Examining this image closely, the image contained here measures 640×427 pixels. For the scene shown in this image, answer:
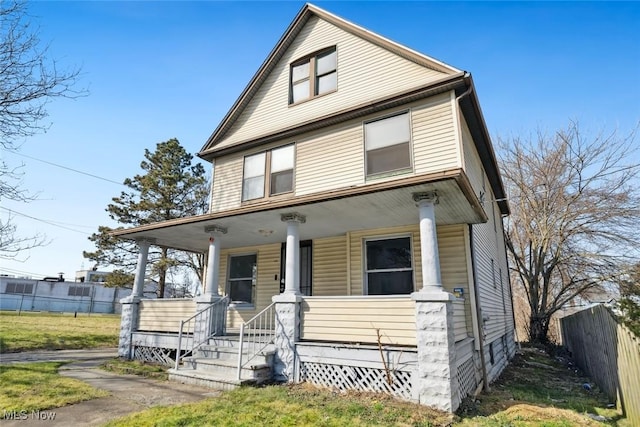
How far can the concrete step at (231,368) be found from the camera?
21.6 ft

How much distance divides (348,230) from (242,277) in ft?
13.9

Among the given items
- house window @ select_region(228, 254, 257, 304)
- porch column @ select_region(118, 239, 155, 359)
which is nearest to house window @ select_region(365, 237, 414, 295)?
house window @ select_region(228, 254, 257, 304)

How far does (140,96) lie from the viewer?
991 cm

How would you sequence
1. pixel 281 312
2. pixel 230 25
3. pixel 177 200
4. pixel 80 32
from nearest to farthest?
pixel 281 312
pixel 80 32
pixel 230 25
pixel 177 200

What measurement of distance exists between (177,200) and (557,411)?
22.1m

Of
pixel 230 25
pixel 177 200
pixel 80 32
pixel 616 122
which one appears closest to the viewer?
pixel 80 32

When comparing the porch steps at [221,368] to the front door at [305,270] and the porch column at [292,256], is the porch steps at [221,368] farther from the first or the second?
the front door at [305,270]

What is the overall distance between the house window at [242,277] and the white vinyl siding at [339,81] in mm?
3856

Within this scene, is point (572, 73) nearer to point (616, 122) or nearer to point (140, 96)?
point (616, 122)

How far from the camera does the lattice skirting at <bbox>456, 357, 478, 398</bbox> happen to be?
6.13 m

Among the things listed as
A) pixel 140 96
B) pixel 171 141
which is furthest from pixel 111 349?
pixel 171 141

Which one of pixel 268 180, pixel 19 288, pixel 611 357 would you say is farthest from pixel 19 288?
pixel 611 357

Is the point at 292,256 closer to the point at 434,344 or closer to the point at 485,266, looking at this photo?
the point at 434,344

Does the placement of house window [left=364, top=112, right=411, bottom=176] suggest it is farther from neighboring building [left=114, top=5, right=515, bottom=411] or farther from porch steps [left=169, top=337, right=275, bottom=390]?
porch steps [left=169, top=337, right=275, bottom=390]
